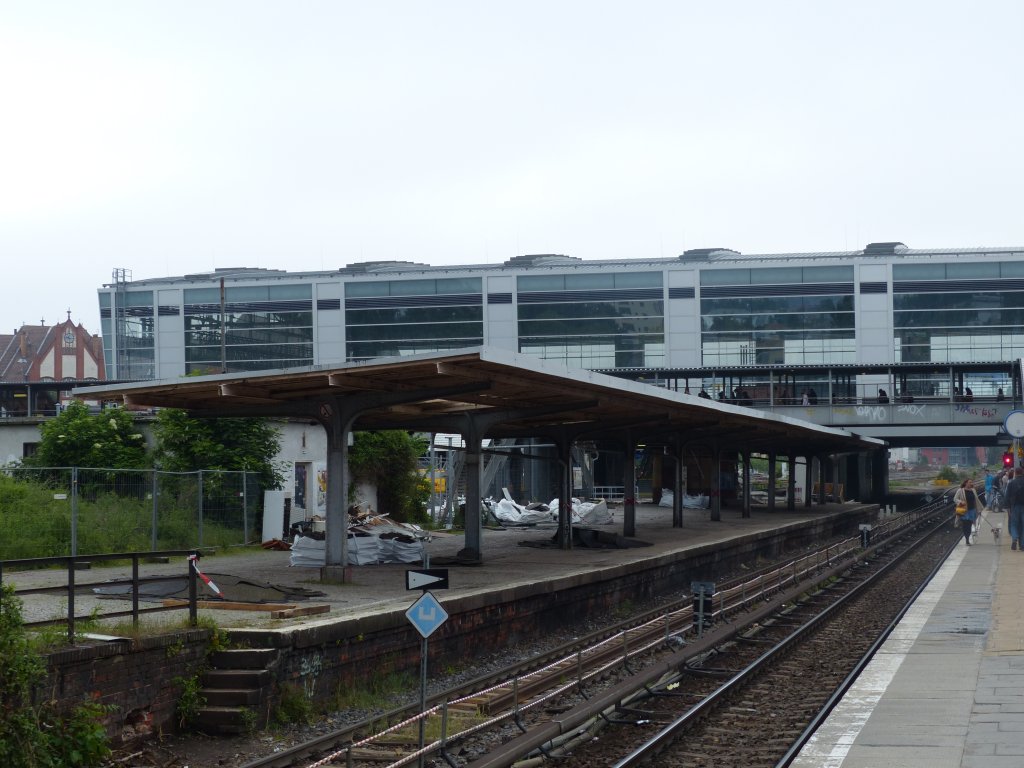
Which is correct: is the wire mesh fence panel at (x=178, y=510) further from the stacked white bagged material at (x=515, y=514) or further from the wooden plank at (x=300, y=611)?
the stacked white bagged material at (x=515, y=514)

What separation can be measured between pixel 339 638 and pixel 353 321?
186 ft

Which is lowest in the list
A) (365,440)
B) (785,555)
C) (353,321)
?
(785,555)

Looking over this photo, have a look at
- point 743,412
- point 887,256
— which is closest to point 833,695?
point 743,412

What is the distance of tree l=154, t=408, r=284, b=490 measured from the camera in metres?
25.3

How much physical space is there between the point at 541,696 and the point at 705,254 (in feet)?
189

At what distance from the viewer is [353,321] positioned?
68.1 meters

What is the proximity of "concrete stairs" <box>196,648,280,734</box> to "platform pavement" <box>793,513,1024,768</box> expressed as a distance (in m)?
4.86

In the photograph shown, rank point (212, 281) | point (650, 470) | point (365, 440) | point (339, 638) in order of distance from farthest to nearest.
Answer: point (212, 281)
point (650, 470)
point (365, 440)
point (339, 638)

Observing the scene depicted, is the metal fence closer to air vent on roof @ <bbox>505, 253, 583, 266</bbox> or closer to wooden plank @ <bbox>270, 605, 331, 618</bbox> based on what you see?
wooden plank @ <bbox>270, 605, 331, 618</bbox>

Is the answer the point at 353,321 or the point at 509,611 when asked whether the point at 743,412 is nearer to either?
the point at 509,611

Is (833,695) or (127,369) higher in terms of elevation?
(127,369)

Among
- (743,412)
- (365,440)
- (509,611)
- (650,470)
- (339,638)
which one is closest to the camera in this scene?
(339,638)

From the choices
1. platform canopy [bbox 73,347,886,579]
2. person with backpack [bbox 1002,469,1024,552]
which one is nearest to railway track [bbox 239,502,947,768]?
platform canopy [bbox 73,347,886,579]

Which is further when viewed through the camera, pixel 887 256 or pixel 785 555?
pixel 887 256
